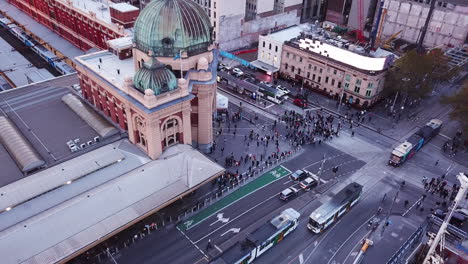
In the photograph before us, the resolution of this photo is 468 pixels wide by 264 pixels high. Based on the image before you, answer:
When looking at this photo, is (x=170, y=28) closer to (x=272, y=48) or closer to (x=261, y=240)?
→ (x=261, y=240)

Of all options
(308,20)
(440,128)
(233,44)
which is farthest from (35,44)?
(440,128)

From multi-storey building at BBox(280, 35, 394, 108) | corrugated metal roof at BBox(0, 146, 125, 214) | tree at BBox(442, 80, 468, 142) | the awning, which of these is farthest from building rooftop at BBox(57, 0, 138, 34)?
tree at BBox(442, 80, 468, 142)

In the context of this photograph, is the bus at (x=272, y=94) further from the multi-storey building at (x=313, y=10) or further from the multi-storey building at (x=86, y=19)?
the multi-storey building at (x=313, y=10)

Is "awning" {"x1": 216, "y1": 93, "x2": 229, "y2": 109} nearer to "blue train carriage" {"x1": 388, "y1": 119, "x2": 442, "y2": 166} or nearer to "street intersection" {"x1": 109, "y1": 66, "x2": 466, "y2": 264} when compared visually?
"street intersection" {"x1": 109, "y1": 66, "x2": 466, "y2": 264}

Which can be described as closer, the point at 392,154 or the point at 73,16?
the point at 392,154

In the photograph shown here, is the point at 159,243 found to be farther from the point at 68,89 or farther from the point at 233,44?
the point at 233,44
